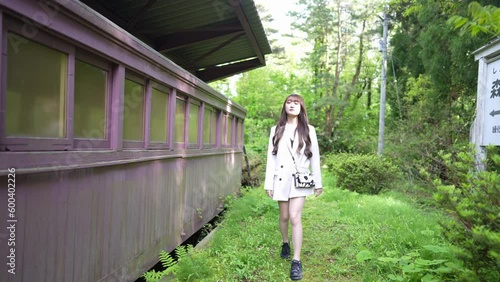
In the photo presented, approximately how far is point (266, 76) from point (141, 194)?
22139 millimetres

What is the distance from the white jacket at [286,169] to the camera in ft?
11.7

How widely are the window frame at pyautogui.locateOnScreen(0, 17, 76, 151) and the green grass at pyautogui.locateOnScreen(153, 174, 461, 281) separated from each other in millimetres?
1773

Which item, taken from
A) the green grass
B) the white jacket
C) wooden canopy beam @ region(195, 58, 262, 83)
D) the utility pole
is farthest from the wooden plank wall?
the utility pole

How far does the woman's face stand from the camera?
3705 mm

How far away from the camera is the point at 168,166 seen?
4.37 meters

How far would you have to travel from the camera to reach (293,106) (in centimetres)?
371

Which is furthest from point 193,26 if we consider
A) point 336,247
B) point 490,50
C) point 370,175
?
point 370,175

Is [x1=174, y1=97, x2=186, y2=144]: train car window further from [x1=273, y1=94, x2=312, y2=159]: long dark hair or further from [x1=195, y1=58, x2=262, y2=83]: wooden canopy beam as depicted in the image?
[x1=195, y1=58, x2=262, y2=83]: wooden canopy beam

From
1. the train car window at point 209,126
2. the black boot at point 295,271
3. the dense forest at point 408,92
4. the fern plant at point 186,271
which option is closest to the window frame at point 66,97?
the fern plant at point 186,271

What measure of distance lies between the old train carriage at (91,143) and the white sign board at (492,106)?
10.6 ft

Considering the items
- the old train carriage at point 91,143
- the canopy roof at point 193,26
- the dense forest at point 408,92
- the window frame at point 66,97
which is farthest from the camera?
the canopy roof at point 193,26

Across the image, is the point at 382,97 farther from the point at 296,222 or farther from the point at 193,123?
the point at 296,222

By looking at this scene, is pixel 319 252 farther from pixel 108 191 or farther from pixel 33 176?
pixel 33 176

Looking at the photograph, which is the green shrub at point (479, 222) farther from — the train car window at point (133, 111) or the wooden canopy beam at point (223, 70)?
the wooden canopy beam at point (223, 70)
